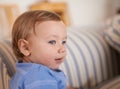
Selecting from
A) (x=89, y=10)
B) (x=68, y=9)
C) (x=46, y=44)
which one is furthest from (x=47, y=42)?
(x=89, y=10)

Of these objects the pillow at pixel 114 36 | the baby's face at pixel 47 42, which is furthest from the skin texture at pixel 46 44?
the pillow at pixel 114 36

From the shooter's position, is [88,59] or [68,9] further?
[68,9]

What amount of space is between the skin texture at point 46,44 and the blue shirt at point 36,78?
1.1 inches

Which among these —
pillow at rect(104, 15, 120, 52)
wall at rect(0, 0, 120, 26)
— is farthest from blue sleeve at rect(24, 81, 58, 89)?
wall at rect(0, 0, 120, 26)

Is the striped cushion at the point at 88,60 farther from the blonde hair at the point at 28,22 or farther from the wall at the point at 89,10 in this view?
the wall at the point at 89,10

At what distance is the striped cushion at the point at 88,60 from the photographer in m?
1.13

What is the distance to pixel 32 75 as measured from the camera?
633 millimetres

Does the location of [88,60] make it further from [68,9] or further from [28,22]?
[68,9]

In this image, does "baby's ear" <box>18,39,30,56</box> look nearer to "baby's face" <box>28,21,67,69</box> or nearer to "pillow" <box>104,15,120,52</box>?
"baby's face" <box>28,21,67,69</box>

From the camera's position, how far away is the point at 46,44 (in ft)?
2.18

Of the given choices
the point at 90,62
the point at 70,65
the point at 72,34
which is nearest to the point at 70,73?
the point at 70,65

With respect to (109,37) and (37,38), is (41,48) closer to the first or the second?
(37,38)

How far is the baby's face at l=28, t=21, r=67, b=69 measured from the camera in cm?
66

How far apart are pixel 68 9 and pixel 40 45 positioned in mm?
2623
